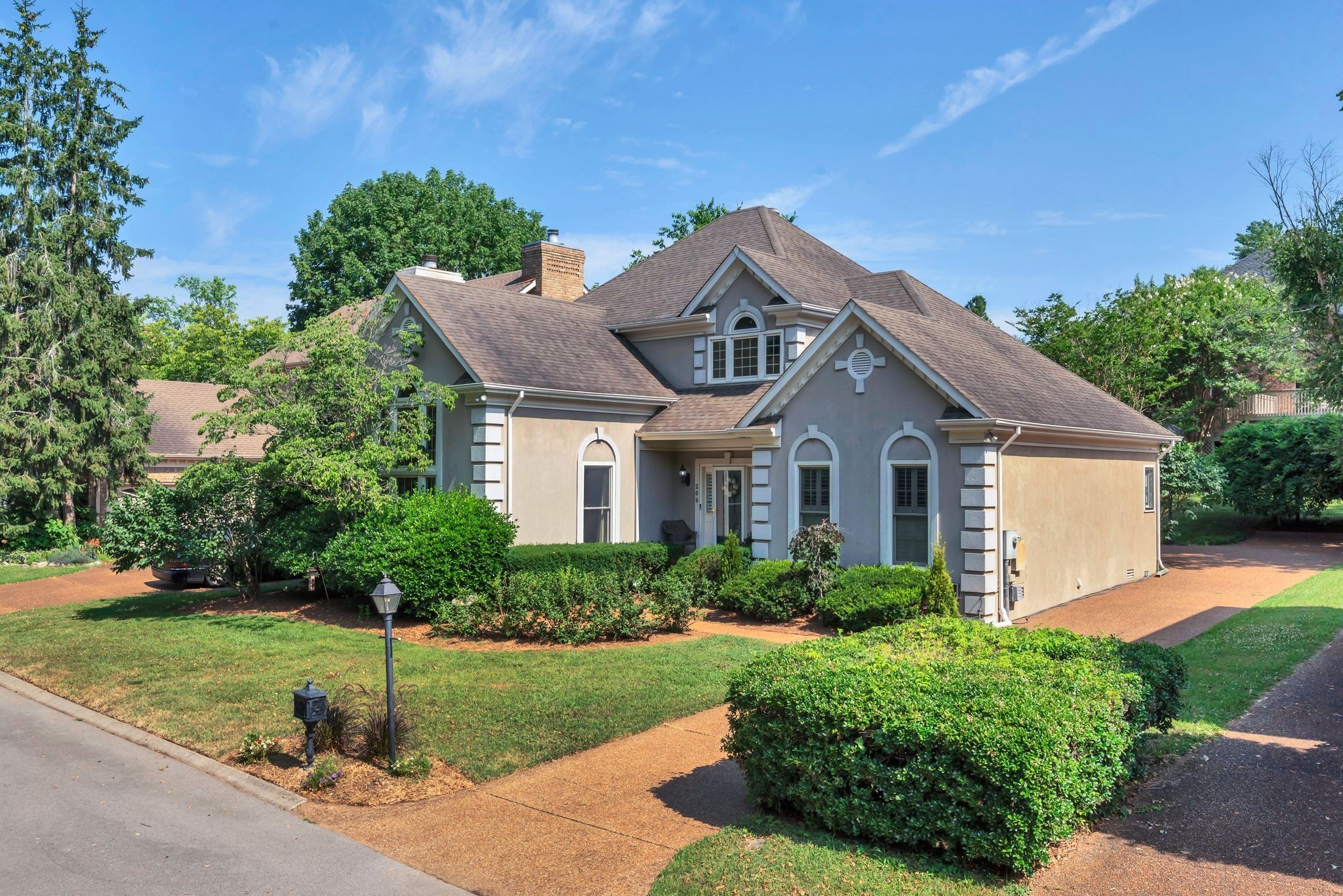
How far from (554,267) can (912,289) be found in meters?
10.6

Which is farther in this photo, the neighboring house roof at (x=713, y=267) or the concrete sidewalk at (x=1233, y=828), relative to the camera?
the neighboring house roof at (x=713, y=267)

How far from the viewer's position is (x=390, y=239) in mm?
44688

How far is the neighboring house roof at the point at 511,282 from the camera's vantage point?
28406 millimetres

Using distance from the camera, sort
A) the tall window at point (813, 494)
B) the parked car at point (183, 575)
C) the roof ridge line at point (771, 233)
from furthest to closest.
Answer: the roof ridge line at point (771, 233) < the parked car at point (183, 575) < the tall window at point (813, 494)

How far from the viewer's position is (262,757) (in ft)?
30.2

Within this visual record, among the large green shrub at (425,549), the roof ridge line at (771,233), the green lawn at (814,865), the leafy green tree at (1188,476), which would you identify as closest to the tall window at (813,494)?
the large green shrub at (425,549)

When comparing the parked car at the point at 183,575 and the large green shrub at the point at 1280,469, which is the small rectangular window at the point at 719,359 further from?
the large green shrub at the point at 1280,469

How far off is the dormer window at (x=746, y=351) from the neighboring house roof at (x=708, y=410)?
32 centimetres

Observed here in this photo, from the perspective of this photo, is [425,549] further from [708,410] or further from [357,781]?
[708,410]

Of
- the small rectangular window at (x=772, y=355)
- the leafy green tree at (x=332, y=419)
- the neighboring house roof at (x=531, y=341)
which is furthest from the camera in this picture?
the small rectangular window at (x=772, y=355)

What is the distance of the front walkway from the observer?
1566cm

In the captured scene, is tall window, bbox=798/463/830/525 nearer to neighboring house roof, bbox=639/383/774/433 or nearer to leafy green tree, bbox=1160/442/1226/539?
neighboring house roof, bbox=639/383/774/433

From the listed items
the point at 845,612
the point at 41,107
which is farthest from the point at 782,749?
the point at 41,107

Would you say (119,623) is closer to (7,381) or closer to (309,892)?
(309,892)
